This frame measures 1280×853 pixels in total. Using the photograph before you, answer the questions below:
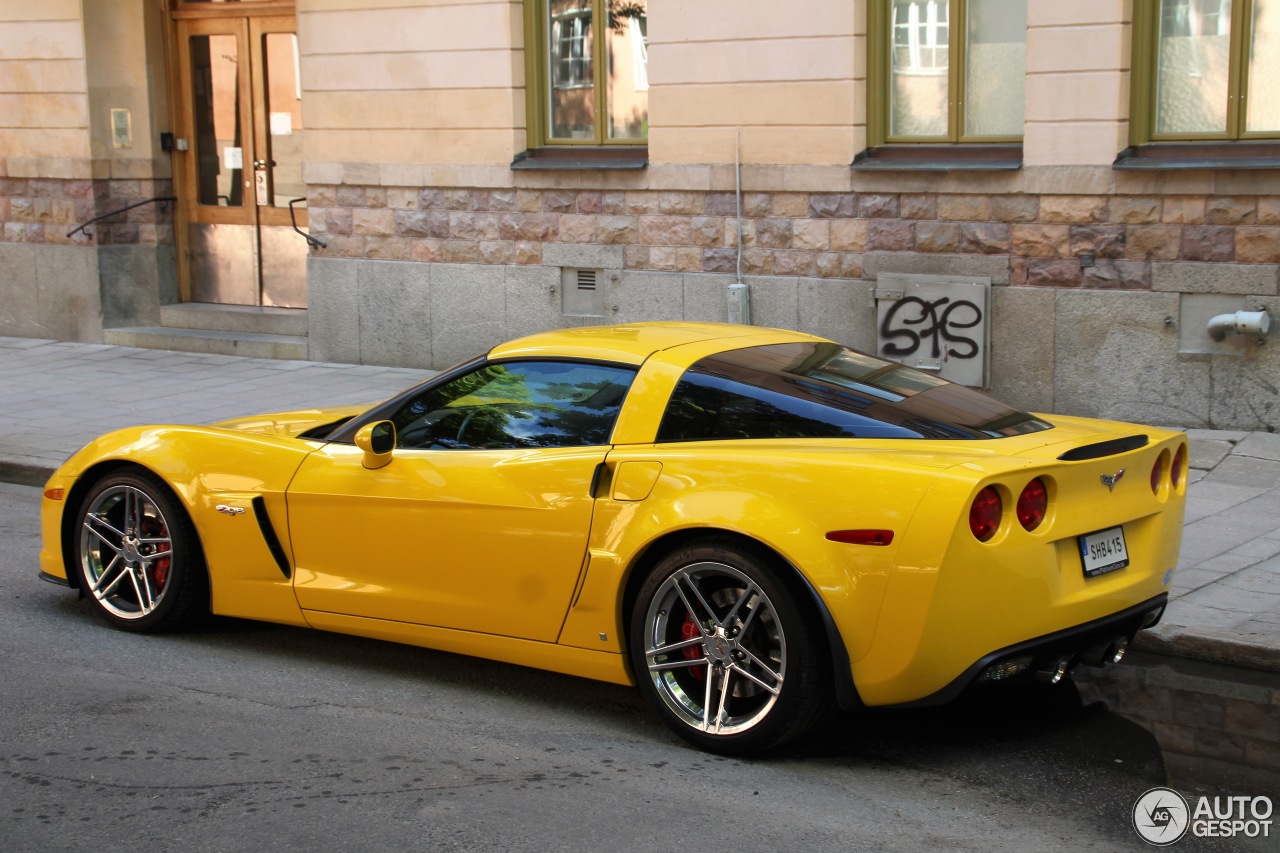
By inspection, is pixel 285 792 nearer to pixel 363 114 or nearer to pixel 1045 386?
pixel 1045 386

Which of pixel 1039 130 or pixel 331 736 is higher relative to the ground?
pixel 1039 130

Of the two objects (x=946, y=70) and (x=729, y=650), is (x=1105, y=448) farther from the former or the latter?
(x=946, y=70)

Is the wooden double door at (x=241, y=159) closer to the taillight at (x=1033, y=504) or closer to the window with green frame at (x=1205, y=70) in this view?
the window with green frame at (x=1205, y=70)

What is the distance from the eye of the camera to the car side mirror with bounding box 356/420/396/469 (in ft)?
18.2

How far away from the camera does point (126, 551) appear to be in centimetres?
625

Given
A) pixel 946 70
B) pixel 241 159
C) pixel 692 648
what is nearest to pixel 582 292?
pixel 946 70

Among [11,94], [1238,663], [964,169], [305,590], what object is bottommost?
[1238,663]

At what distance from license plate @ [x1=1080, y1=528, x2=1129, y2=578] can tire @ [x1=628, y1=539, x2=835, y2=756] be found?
2.94 feet

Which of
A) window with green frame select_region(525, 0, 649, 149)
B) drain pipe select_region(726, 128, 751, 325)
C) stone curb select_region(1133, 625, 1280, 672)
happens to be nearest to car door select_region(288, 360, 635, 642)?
stone curb select_region(1133, 625, 1280, 672)

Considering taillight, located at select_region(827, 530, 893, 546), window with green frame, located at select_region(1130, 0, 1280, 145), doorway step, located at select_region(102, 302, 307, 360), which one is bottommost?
doorway step, located at select_region(102, 302, 307, 360)

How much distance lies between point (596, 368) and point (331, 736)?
1.56m

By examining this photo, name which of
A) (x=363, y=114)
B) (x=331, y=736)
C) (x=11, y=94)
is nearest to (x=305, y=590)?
(x=331, y=736)

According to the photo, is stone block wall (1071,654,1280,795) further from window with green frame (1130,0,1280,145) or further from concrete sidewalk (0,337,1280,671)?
window with green frame (1130,0,1280,145)

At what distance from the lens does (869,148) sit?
38.2 feet
